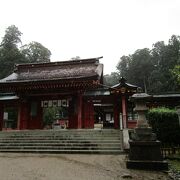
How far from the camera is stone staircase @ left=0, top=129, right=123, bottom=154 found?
12.5 m

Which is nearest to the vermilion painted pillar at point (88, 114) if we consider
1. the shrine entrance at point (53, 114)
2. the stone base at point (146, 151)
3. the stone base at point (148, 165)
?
the shrine entrance at point (53, 114)

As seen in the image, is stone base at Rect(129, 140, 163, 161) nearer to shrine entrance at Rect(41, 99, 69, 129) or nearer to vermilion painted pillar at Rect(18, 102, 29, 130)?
shrine entrance at Rect(41, 99, 69, 129)

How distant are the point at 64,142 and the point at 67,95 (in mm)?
6727

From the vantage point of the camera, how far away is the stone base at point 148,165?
25.6 ft

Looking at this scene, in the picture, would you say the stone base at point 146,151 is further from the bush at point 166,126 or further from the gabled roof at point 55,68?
the gabled roof at point 55,68

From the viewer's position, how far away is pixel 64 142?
13906 mm

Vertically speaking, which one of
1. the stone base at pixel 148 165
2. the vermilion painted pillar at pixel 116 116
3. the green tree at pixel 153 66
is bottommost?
the stone base at pixel 148 165

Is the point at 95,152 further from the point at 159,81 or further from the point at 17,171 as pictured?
the point at 159,81

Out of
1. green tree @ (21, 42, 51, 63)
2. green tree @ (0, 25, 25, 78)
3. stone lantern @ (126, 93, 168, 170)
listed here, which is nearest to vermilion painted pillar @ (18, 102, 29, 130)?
stone lantern @ (126, 93, 168, 170)

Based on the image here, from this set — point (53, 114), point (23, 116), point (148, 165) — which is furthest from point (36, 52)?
point (148, 165)

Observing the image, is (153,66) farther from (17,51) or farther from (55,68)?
(55,68)

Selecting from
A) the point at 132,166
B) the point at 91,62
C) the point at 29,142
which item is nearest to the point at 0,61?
the point at 91,62

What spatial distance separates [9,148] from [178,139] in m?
10.9

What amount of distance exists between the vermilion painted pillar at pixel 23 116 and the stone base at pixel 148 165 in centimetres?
1383
